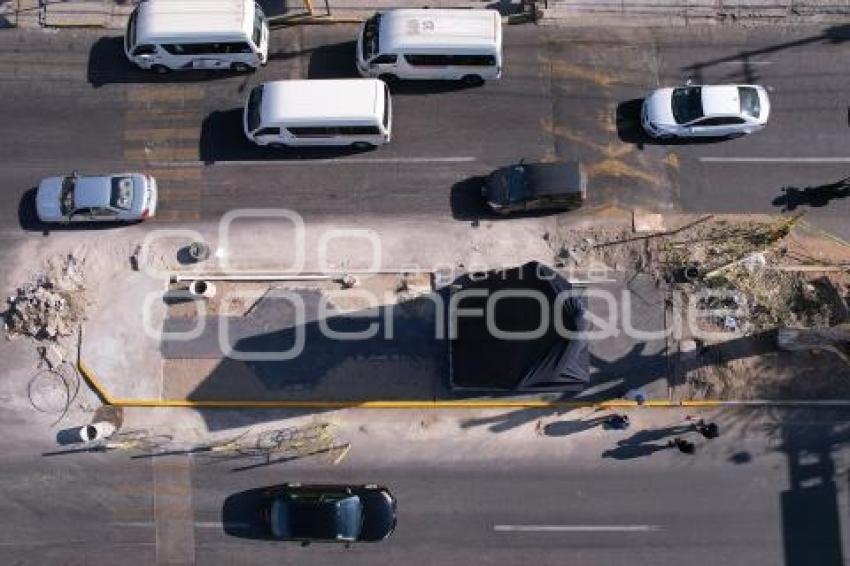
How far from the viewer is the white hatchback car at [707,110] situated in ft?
97.7

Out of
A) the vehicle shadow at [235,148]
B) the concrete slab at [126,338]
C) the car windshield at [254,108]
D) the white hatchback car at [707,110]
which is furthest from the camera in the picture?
the vehicle shadow at [235,148]

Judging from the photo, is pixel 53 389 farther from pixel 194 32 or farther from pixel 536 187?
pixel 536 187

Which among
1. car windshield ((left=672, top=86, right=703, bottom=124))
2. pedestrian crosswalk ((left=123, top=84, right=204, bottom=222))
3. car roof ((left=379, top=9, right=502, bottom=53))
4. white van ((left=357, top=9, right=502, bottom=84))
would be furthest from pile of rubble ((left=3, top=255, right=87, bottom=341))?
car windshield ((left=672, top=86, right=703, bottom=124))

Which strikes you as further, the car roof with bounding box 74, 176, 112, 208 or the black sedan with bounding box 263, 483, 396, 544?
the car roof with bounding box 74, 176, 112, 208

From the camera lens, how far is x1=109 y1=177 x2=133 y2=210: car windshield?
29.8 meters

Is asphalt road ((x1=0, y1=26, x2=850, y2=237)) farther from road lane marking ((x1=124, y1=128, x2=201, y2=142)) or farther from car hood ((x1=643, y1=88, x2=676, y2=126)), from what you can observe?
car hood ((x1=643, y1=88, x2=676, y2=126))

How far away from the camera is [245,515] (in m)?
28.3

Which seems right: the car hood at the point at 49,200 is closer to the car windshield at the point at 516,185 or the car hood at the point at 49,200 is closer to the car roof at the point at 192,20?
the car roof at the point at 192,20

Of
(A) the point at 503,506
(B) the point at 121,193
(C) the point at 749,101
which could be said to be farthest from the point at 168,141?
(C) the point at 749,101

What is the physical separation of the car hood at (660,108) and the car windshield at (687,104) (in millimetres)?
181

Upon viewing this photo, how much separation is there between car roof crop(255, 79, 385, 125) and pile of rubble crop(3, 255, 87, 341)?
9300 mm

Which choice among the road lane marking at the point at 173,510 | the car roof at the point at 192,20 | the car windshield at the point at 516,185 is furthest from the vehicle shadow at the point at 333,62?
the road lane marking at the point at 173,510

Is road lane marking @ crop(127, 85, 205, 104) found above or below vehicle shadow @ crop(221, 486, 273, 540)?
above

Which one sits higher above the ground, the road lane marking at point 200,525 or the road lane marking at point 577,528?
the road lane marking at point 200,525
